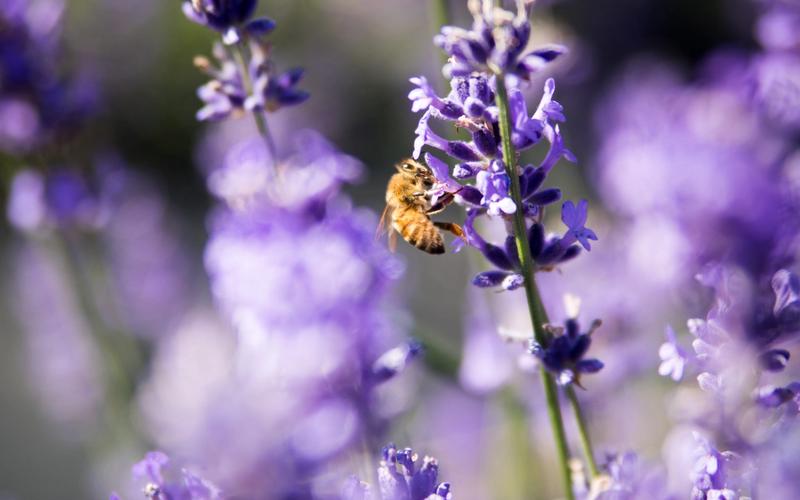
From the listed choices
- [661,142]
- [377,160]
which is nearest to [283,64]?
[377,160]

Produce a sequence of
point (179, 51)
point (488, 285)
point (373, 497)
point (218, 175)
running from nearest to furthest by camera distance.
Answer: point (373, 497), point (488, 285), point (218, 175), point (179, 51)

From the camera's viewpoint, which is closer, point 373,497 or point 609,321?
point 373,497

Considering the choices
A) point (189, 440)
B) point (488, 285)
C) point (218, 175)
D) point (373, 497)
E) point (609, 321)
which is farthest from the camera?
point (609, 321)

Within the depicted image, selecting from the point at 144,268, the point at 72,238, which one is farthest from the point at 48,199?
the point at 144,268

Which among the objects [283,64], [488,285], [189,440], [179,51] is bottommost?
[189,440]

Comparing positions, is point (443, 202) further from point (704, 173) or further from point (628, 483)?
point (704, 173)

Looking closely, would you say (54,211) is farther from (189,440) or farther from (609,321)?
(189,440)

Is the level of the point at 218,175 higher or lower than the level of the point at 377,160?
lower

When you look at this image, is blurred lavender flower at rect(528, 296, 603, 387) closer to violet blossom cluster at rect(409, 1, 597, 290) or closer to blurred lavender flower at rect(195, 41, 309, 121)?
violet blossom cluster at rect(409, 1, 597, 290)

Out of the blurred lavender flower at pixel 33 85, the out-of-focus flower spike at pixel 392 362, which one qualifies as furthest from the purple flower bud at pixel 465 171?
the blurred lavender flower at pixel 33 85

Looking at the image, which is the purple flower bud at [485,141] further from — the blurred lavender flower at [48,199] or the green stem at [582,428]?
the blurred lavender flower at [48,199]

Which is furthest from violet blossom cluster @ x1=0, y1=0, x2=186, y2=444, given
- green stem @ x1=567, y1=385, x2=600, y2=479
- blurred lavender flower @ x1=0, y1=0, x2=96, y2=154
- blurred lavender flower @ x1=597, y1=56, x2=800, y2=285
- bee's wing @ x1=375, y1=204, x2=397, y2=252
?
green stem @ x1=567, y1=385, x2=600, y2=479
